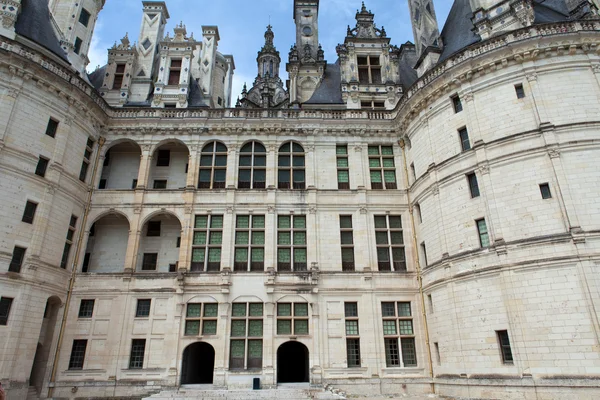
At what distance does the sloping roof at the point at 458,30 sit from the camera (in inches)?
820

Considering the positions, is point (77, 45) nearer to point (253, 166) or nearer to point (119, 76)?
point (119, 76)

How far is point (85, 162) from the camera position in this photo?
21.9 m

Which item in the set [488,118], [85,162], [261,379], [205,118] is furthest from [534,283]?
[85,162]

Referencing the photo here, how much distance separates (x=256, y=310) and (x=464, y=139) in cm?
1341

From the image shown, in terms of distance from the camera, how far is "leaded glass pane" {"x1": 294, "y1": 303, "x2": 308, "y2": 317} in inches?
794

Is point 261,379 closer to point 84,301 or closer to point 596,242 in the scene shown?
point 84,301

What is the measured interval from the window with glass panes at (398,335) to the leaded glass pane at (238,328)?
23.4ft

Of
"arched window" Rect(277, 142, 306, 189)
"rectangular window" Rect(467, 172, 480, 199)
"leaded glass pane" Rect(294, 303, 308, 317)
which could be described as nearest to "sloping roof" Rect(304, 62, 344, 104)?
"arched window" Rect(277, 142, 306, 189)

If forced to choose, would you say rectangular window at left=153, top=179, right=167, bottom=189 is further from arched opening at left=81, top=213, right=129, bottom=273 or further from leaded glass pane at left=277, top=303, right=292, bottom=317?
leaded glass pane at left=277, top=303, right=292, bottom=317

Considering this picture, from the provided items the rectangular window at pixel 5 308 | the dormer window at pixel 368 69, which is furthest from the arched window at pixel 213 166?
the rectangular window at pixel 5 308

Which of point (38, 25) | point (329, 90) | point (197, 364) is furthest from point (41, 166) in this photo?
point (329, 90)

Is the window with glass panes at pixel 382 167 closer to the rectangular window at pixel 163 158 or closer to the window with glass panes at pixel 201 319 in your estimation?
the window with glass panes at pixel 201 319

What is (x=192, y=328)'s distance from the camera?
19.9 meters

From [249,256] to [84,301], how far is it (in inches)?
342
